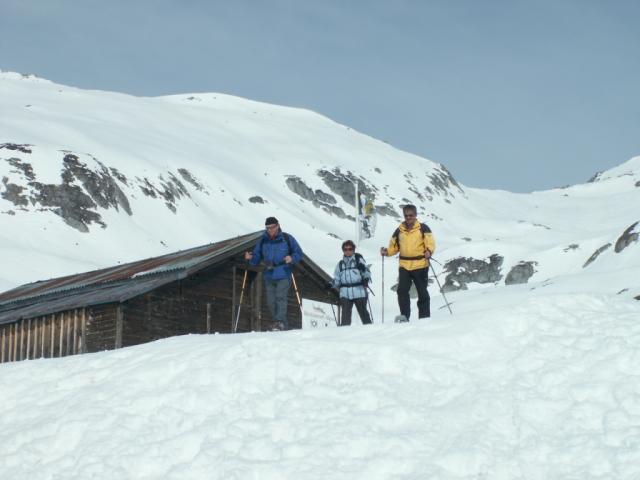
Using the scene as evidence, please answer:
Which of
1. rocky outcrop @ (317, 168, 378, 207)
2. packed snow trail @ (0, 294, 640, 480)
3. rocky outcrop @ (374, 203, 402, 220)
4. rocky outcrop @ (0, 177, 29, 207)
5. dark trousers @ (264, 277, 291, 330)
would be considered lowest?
packed snow trail @ (0, 294, 640, 480)

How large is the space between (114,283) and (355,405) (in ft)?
51.7

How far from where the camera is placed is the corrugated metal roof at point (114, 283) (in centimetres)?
2106

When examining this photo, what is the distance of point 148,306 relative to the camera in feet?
68.0

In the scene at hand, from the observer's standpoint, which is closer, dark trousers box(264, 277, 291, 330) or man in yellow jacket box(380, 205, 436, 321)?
man in yellow jacket box(380, 205, 436, 321)

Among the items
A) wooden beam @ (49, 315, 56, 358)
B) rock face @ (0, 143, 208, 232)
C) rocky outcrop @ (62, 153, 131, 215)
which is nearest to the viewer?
wooden beam @ (49, 315, 56, 358)

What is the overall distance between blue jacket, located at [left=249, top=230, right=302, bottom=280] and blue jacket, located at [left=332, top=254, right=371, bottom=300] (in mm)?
973

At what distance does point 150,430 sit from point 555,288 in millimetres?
24131

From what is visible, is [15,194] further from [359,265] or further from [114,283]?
[359,265]

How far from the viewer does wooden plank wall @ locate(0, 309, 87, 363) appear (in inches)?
826

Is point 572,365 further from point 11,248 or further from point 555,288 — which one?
point 11,248

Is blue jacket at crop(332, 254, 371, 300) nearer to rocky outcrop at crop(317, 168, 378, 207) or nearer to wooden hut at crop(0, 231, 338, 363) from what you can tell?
wooden hut at crop(0, 231, 338, 363)

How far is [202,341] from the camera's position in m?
11.1

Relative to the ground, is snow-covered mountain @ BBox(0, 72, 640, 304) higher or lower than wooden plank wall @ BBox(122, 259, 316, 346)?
higher

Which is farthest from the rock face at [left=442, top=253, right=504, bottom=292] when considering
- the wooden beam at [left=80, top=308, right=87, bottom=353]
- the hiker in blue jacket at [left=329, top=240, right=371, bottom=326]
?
the hiker in blue jacket at [left=329, top=240, right=371, bottom=326]
